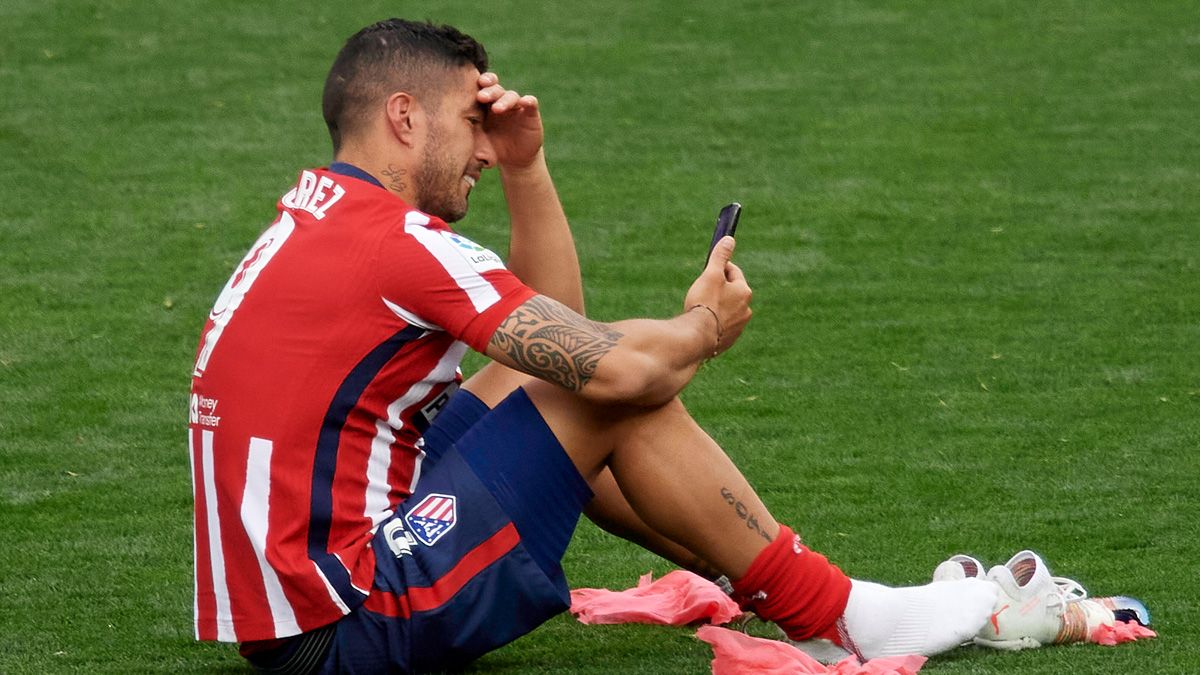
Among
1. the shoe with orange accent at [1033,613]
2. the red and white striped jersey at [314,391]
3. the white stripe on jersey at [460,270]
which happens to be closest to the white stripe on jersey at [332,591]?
the red and white striped jersey at [314,391]

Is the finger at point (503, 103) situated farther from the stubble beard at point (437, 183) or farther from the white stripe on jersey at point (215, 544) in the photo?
the white stripe on jersey at point (215, 544)

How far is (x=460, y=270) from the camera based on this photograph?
9.45 ft

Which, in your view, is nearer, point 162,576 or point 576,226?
point 162,576

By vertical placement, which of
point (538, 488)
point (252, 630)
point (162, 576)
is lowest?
point (162, 576)

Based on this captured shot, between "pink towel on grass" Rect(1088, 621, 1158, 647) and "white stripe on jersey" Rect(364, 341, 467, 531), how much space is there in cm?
133

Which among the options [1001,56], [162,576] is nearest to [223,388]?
[162,576]

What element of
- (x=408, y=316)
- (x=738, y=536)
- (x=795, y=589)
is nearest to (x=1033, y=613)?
(x=795, y=589)

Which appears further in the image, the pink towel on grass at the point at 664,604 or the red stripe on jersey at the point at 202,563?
the pink towel on grass at the point at 664,604

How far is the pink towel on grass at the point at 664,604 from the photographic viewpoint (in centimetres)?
355

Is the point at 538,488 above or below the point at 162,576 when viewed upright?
above

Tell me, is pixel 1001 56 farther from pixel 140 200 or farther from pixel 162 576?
pixel 162 576

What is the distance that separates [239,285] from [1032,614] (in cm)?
157

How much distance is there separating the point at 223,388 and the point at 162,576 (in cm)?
112

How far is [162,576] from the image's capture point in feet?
12.8
